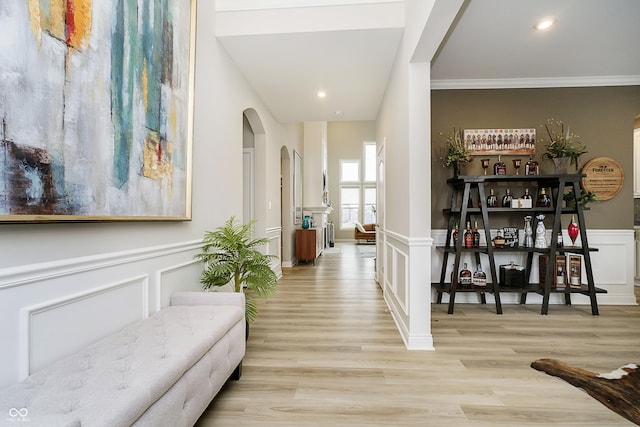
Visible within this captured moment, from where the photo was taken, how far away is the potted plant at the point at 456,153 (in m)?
3.50

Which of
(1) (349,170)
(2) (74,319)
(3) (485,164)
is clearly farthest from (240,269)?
(1) (349,170)

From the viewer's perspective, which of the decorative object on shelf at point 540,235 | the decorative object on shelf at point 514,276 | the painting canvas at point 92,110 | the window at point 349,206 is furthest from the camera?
the window at point 349,206

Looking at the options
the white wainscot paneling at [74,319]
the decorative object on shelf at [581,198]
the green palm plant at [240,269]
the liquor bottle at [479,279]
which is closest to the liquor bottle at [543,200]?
the decorative object on shelf at [581,198]

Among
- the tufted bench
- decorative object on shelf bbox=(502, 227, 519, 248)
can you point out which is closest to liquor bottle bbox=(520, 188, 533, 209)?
decorative object on shelf bbox=(502, 227, 519, 248)

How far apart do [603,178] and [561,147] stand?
29.9 inches

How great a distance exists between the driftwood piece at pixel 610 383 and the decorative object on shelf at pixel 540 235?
1.44 m

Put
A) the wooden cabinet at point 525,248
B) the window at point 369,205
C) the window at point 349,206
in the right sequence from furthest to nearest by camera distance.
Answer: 1. the window at point 349,206
2. the window at point 369,205
3. the wooden cabinet at point 525,248

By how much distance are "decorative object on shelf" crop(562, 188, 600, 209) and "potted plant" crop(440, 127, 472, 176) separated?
1.13 metres

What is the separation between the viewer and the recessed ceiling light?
2.61 meters

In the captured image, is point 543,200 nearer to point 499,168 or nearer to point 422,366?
point 499,168

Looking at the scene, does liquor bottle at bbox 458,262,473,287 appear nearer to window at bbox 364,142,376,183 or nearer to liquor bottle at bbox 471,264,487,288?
liquor bottle at bbox 471,264,487,288

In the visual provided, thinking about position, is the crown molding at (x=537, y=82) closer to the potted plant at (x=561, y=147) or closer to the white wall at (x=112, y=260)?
the potted plant at (x=561, y=147)

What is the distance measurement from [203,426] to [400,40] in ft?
10.4

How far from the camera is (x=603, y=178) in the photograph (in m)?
3.69
